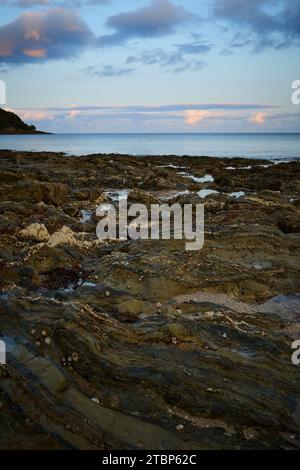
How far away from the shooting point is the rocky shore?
16.5 ft

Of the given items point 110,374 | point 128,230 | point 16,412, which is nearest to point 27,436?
point 16,412

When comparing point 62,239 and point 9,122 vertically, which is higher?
point 9,122

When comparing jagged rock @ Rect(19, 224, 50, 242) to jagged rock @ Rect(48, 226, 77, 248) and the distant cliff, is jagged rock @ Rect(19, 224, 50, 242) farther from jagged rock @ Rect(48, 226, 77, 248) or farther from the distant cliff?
the distant cliff

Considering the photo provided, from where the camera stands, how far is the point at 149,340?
273 inches

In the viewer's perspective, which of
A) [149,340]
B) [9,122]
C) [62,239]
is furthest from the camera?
[9,122]

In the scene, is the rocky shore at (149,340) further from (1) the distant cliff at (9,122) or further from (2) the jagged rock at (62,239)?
(1) the distant cliff at (9,122)

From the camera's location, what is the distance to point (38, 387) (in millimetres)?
5406

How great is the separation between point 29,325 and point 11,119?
656 feet

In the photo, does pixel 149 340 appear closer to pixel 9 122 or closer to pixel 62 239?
pixel 62 239

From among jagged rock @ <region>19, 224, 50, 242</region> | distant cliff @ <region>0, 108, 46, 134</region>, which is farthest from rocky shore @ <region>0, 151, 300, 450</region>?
distant cliff @ <region>0, 108, 46, 134</region>

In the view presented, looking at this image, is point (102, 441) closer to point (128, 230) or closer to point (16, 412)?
point (16, 412)

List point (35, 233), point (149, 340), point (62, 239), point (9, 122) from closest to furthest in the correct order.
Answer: point (149, 340)
point (62, 239)
point (35, 233)
point (9, 122)

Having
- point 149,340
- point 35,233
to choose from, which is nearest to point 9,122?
point 35,233

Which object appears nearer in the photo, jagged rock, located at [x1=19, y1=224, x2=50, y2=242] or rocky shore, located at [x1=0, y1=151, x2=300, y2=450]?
rocky shore, located at [x1=0, y1=151, x2=300, y2=450]
